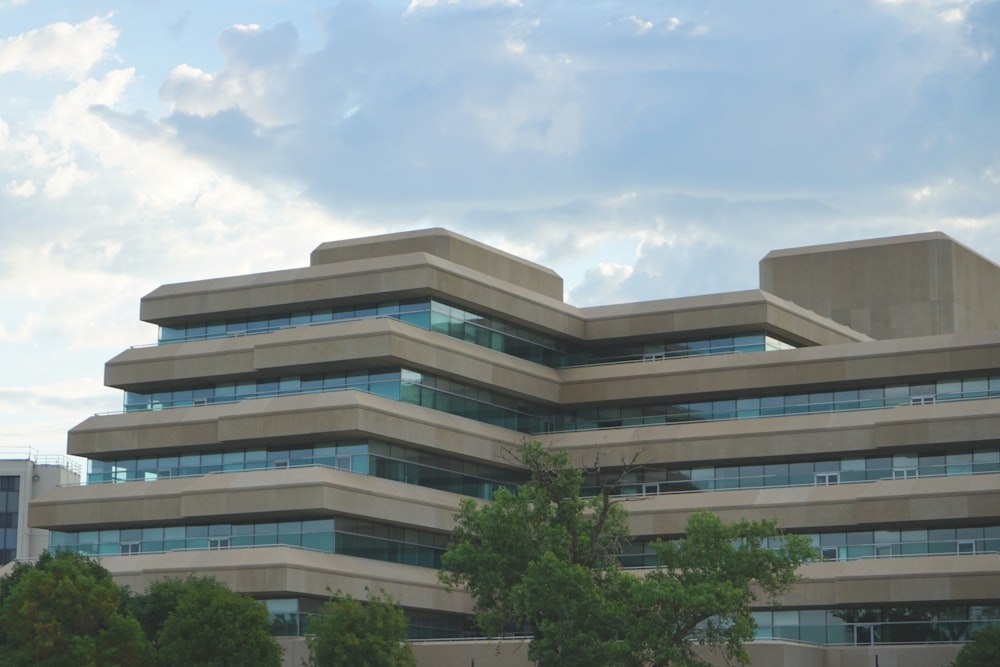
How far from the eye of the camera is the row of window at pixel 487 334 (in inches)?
3492

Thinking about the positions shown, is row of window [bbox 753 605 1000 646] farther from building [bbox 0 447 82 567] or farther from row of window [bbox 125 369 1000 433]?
building [bbox 0 447 82 567]

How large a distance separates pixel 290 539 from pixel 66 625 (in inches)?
652

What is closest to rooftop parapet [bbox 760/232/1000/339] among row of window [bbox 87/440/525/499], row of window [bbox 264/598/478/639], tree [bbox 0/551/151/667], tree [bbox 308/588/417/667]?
row of window [bbox 87/440/525/499]

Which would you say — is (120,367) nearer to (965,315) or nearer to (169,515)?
(169,515)

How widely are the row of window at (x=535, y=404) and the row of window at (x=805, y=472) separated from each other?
10.8ft

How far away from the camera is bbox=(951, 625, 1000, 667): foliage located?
65.8 meters

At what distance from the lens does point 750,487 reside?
3479 inches

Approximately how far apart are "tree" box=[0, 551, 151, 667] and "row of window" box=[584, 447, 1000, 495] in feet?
88.3

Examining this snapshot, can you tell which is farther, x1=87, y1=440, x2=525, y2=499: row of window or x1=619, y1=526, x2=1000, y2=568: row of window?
x1=87, y1=440, x2=525, y2=499: row of window

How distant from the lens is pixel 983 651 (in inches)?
2596

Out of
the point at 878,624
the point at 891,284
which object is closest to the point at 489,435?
the point at 878,624

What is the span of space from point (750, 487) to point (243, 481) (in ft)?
83.1

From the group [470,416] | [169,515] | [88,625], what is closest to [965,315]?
[470,416]

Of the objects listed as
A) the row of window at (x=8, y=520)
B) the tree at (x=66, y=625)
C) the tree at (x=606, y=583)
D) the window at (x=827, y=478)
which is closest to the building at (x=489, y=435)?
the window at (x=827, y=478)
